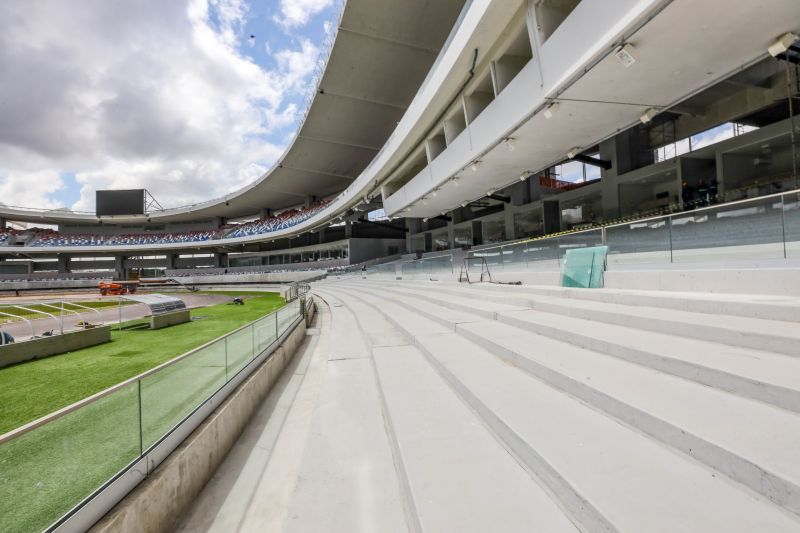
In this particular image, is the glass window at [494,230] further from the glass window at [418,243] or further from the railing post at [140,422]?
the railing post at [140,422]

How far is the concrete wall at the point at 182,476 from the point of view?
220 cm

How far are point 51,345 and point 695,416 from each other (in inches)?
581

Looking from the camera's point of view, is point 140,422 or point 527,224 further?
point 527,224

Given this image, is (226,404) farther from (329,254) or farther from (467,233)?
(329,254)

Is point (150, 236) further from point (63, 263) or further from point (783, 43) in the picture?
point (783, 43)

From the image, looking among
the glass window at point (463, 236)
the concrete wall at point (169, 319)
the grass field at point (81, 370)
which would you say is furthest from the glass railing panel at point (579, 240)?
the glass window at point (463, 236)

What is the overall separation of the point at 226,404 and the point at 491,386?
295cm

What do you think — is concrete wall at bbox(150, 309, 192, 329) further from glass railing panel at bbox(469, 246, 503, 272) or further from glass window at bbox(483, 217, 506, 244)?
glass window at bbox(483, 217, 506, 244)

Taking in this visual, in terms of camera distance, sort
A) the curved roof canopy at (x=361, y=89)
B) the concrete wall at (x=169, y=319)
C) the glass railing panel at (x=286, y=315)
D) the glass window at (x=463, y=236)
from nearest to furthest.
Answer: the glass railing panel at (x=286, y=315) → the concrete wall at (x=169, y=319) → the curved roof canopy at (x=361, y=89) → the glass window at (x=463, y=236)

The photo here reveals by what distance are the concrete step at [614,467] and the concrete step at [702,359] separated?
2.52ft

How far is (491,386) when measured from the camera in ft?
10.3

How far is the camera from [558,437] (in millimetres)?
2191

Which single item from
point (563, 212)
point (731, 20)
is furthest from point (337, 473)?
point (563, 212)

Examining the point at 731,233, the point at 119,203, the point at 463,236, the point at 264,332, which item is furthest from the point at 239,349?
the point at 119,203
